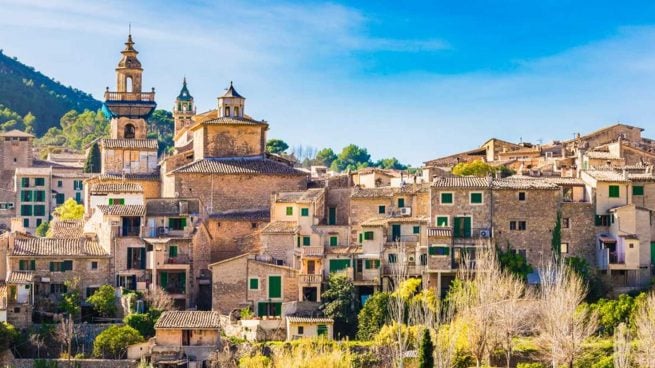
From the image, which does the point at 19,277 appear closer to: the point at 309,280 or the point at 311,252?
the point at 309,280

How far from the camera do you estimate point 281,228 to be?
170 feet

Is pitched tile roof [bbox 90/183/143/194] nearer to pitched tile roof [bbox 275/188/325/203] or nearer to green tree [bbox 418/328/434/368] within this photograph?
pitched tile roof [bbox 275/188/325/203]

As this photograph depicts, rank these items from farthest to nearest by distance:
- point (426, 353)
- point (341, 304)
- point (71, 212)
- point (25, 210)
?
1. point (25, 210)
2. point (71, 212)
3. point (341, 304)
4. point (426, 353)

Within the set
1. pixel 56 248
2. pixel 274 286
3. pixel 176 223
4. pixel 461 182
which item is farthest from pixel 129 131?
pixel 461 182

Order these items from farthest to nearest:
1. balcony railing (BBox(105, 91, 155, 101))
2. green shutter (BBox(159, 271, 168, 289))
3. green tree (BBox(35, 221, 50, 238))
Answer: green tree (BBox(35, 221, 50, 238)), balcony railing (BBox(105, 91, 155, 101)), green shutter (BBox(159, 271, 168, 289))

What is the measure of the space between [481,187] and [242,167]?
38.1 feet

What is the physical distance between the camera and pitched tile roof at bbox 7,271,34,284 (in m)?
48.0

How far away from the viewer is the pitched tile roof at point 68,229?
2152 inches

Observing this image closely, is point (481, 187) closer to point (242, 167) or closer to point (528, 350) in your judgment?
point (528, 350)

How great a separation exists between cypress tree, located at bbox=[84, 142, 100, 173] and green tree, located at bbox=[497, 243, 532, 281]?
3760cm

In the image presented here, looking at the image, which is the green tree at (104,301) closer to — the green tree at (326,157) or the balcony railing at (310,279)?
the balcony railing at (310,279)

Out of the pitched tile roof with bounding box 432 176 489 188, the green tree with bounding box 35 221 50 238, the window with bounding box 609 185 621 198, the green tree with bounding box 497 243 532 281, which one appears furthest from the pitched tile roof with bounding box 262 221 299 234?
the green tree with bounding box 35 221 50 238

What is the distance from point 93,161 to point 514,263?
3949 centimetres

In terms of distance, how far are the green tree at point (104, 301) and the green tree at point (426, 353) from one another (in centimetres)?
1215
